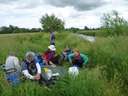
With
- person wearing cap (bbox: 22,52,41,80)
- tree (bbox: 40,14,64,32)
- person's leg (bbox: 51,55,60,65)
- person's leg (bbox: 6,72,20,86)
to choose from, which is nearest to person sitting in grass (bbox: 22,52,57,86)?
person wearing cap (bbox: 22,52,41,80)

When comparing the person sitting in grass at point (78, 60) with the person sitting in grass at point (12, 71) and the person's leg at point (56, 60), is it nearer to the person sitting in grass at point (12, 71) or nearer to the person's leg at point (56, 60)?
the person's leg at point (56, 60)

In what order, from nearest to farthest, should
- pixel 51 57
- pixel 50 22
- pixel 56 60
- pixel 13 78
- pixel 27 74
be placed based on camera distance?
pixel 13 78
pixel 27 74
pixel 51 57
pixel 56 60
pixel 50 22

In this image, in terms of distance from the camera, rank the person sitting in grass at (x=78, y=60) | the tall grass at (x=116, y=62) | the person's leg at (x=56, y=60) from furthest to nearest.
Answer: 1. the person's leg at (x=56, y=60)
2. the person sitting in grass at (x=78, y=60)
3. the tall grass at (x=116, y=62)

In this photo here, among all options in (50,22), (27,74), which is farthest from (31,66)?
(50,22)

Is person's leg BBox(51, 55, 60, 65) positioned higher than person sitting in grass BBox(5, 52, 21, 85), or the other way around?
person sitting in grass BBox(5, 52, 21, 85)

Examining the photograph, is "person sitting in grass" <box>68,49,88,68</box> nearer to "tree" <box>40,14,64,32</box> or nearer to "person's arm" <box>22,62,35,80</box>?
"person's arm" <box>22,62,35,80</box>

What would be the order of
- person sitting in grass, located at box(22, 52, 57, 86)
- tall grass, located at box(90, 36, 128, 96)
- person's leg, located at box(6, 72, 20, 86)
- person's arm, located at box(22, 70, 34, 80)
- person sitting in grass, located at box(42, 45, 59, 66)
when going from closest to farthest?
person's leg, located at box(6, 72, 20, 86) → person's arm, located at box(22, 70, 34, 80) → person sitting in grass, located at box(22, 52, 57, 86) → tall grass, located at box(90, 36, 128, 96) → person sitting in grass, located at box(42, 45, 59, 66)

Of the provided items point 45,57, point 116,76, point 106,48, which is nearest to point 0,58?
point 45,57

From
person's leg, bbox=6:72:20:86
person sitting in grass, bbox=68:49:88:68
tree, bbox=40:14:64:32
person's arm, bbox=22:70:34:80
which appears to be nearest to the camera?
person's leg, bbox=6:72:20:86

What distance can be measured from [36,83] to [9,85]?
0.72 metres

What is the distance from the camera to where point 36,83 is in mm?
9883

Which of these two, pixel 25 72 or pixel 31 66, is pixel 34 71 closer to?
pixel 31 66

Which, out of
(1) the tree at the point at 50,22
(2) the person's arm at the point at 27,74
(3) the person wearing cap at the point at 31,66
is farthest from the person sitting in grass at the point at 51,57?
(1) the tree at the point at 50,22

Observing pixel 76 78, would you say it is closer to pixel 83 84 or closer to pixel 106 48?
pixel 83 84
